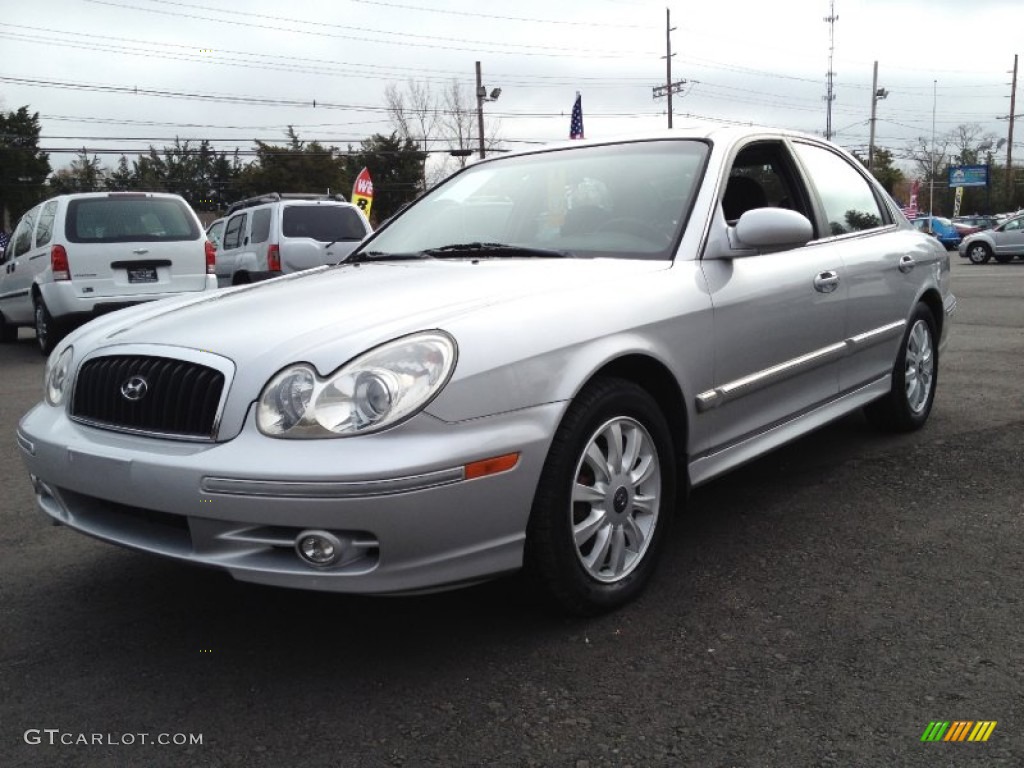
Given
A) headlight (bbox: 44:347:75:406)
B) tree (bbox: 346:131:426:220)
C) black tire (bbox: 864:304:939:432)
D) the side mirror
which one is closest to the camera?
headlight (bbox: 44:347:75:406)

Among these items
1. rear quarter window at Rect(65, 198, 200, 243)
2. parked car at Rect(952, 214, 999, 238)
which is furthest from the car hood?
parked car at Rect(952, 214, 999, 238)

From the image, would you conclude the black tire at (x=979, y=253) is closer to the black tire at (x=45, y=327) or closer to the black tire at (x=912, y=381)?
the black tire at (x=912, y=381)

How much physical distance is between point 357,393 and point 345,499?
0.28 m

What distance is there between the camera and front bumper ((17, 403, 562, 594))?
91.9 inches

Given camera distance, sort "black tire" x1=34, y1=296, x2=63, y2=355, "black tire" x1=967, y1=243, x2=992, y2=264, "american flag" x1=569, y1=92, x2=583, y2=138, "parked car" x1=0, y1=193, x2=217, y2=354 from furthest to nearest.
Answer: "black tire" x1=967, y1=243, x2=992, y2=264, "american flag" x1=569, y1=92, x2=583, y2=138, "black tire" x1=34, y1=296, x2=63, y2=355, "parked car" x1=0, y1=193, x2=217, y2=354

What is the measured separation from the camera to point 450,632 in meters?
2.88

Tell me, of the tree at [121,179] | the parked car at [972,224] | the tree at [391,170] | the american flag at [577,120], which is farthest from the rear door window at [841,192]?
the tree at [121,179]

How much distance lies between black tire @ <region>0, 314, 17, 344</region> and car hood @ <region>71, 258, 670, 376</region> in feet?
34.0

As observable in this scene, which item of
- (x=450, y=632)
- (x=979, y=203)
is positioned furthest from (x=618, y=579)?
(x=979, y=203)

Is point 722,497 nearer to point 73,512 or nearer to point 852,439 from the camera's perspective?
point 852,439

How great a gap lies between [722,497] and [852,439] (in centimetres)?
131

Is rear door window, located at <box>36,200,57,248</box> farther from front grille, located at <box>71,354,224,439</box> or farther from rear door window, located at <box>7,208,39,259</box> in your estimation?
front grille, located at <box>71,354,224,439</box>

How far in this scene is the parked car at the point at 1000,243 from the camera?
1046 inches

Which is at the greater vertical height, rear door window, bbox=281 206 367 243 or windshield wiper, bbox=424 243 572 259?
windshield wiper, bbox=424 243 572 259
